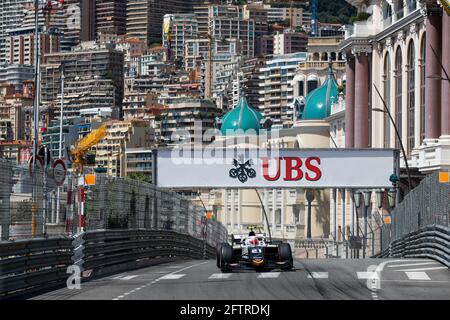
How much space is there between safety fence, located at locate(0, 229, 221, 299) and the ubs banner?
2126 cm

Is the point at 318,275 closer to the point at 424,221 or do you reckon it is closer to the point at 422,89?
the point at 424,221

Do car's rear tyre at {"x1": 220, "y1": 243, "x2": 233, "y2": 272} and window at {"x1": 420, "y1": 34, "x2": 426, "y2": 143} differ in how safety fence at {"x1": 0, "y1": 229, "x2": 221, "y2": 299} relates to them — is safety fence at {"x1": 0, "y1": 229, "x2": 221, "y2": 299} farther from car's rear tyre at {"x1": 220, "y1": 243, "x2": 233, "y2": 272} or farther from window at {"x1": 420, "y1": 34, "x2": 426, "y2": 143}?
window at {"x1": 420, "y1": 34, "x2": 426, "y2": 143}

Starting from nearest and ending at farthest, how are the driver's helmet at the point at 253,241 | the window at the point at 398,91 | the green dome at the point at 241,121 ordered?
the driver's helmet at the point at 253,241, the window at the point at 398,91, the green dome at the point at 241,121

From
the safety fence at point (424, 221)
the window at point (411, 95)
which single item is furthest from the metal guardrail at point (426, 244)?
the window at point (411, 95)

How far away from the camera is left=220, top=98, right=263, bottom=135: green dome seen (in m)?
182

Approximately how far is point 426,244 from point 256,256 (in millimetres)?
9321

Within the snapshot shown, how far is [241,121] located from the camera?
182500 mm

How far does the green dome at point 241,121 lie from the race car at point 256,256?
459 feet

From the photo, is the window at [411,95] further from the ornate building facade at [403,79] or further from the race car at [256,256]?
the race car at [256,256]

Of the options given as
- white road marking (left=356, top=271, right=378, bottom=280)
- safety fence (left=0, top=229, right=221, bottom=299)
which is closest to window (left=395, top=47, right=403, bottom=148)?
safety fence (left=0, top=229, right=221, bottom=299)

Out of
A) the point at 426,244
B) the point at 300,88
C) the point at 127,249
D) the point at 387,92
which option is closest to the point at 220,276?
the point at 127,249

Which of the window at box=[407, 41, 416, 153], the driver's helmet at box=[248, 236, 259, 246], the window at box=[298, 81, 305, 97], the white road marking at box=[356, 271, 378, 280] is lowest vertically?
the white road marking at box=[356, 271, 378, 280]

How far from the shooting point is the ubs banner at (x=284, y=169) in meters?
78.5
